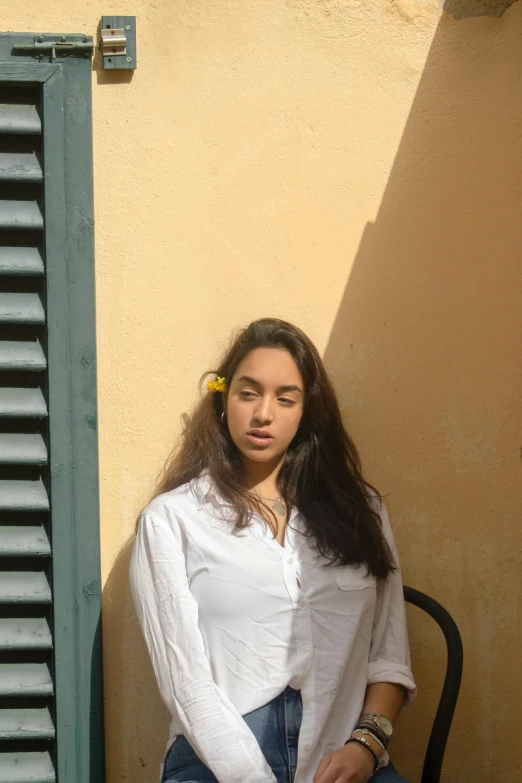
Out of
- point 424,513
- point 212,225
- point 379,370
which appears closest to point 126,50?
point 212,225

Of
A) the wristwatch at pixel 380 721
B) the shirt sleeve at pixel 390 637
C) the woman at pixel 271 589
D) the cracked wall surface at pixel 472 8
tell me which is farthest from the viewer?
the cracked wall surface at pixel 472 8

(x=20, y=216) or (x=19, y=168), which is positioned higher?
(x=19, y=168)

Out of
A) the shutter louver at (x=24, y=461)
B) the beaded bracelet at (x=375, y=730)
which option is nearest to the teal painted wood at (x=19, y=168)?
the shutter louver at (x=24, y=461)

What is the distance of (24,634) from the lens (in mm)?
2805

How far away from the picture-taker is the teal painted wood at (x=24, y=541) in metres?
2.77

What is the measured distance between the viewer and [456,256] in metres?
3.06

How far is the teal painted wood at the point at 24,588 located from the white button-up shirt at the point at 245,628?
1.11ft

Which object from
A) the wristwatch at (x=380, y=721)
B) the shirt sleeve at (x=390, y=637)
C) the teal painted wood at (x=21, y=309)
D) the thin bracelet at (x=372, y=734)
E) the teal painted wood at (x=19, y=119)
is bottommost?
the thin bracelet at (x=372, y=734)

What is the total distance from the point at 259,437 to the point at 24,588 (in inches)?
32.0

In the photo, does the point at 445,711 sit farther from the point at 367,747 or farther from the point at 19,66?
the point at 19,66

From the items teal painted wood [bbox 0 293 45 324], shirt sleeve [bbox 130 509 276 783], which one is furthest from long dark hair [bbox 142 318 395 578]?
teal painted wood [bbox 0 293 45 324]

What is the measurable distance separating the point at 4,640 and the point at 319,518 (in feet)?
3.18

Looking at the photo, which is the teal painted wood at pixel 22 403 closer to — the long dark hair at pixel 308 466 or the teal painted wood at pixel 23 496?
the teal painted wood at pixel 23 496

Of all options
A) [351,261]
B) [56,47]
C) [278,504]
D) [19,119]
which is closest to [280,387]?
[278,504]
